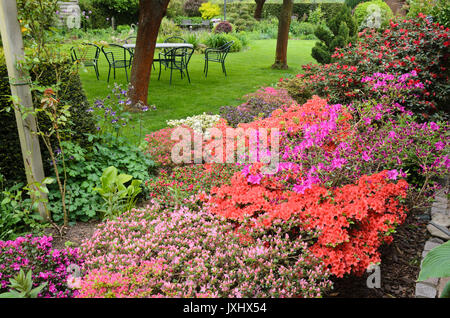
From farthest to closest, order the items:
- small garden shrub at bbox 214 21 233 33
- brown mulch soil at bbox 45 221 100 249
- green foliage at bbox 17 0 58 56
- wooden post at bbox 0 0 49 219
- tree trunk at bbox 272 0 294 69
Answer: small garden shrub at bbox 214 21 233 33 → tree trunk at bbox 272 0 294 69 → brown mulch soil at bbox 45 221 100 249 → green foliage at bbox 17 0 58 56 → wooden post at bbox 0 0 49 219

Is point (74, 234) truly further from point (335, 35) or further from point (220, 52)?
point (335, 35)

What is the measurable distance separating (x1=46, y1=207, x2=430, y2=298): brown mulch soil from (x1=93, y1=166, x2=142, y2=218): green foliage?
0.80ft

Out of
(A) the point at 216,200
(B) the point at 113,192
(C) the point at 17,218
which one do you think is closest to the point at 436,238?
(A) the point at 216,200

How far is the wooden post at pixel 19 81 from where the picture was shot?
105 inches

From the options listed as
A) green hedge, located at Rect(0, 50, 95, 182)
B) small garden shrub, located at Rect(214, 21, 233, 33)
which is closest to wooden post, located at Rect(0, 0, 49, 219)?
green hedge, located at Rect(0, 50, 95, 182)

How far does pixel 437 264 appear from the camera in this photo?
2021mm

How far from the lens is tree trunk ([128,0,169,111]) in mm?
6027

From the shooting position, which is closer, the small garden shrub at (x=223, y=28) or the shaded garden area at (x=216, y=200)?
the shaded garden area at (x=216, y=200)

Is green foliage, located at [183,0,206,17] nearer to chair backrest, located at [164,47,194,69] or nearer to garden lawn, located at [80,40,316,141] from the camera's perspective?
garden lawn, located at [80,40,316,141]

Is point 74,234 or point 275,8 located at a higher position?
point 275,8

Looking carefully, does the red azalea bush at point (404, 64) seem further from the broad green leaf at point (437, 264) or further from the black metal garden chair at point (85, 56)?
the black metal garden chair at point (85, 56)

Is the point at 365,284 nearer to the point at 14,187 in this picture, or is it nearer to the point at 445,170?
the point at 445,170

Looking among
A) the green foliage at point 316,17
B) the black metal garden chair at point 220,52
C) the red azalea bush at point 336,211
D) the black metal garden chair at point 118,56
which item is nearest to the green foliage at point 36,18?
the red azalea bush at point 336,211

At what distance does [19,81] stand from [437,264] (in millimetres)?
3158
